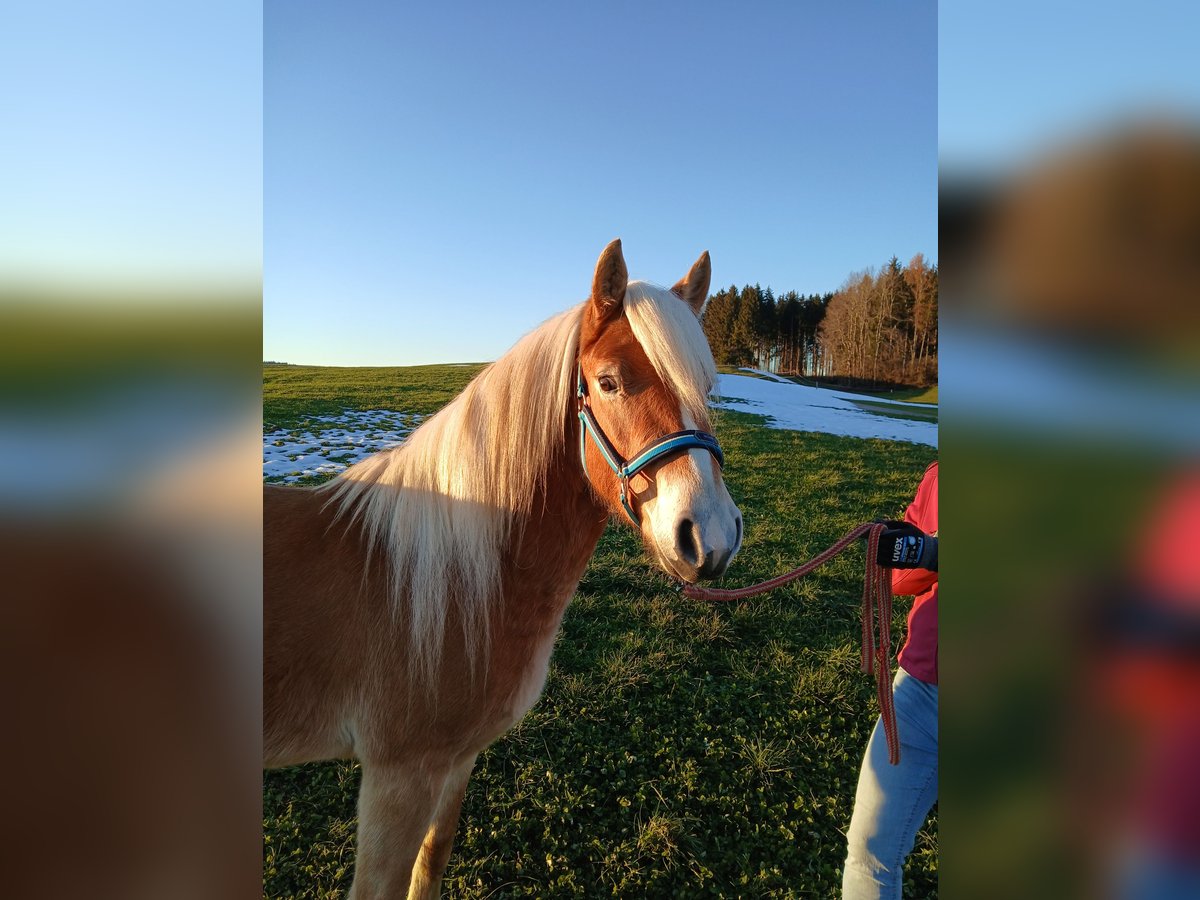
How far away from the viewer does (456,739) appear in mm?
1965

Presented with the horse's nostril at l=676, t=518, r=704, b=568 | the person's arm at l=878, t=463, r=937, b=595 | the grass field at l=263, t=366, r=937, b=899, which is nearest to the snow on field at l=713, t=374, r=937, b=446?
the grass field at l=263, t=366, r=937, b=899

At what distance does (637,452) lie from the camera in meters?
1.79

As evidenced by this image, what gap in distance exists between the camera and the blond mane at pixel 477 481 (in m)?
1.91

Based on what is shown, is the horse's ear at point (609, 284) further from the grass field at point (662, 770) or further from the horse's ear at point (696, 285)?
the grass field at point (662, 770)

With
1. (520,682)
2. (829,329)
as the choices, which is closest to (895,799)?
(520,682)

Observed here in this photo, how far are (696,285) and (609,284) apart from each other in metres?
0.48

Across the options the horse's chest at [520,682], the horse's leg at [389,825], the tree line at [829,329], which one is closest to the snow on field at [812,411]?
the tree line at [829,329]

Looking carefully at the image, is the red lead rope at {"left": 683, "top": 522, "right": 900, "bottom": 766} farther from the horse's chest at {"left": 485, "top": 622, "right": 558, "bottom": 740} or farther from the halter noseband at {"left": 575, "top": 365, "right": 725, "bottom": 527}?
the horse's chest at {"left": 485, "top": 622, "right": 558, "bottom": 740}

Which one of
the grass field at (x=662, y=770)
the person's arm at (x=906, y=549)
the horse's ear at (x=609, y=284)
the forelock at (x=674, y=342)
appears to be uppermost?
the horse's ear at (x=609, y=284)

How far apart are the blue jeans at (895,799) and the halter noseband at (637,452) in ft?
3.56

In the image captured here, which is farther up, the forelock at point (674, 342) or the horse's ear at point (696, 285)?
the horse's ear at point (696, 285)
